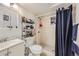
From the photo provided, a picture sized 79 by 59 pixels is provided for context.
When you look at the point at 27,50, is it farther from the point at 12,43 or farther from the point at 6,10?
the point at 6,10

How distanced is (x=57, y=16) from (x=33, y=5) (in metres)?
0.39

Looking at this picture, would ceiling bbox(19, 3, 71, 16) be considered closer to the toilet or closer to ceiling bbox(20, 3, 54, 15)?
ceiling bbox(20, 3, 54, 15)

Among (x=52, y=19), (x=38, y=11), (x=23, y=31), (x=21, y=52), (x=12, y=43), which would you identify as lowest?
(x=21, y=52)

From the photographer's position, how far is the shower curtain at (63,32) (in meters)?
1.10

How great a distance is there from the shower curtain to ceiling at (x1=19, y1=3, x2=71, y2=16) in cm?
10

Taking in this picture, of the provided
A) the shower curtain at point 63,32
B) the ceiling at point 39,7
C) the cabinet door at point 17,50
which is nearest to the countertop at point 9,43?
the cabinet door at point 17,50

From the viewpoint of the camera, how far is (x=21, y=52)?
3.71 feet

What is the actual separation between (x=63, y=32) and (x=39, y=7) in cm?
54

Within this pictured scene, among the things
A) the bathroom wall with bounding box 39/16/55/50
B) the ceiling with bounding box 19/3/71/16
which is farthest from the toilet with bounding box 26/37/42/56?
the ceiling with bounding box 19/3/71/16

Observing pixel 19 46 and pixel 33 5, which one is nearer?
pixel 33 5

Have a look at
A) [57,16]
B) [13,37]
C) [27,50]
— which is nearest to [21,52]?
[27,50]

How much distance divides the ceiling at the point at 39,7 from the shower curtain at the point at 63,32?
103mm

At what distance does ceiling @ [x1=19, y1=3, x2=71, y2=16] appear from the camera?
1.07 meters

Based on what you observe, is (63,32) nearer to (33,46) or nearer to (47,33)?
(47,33)
